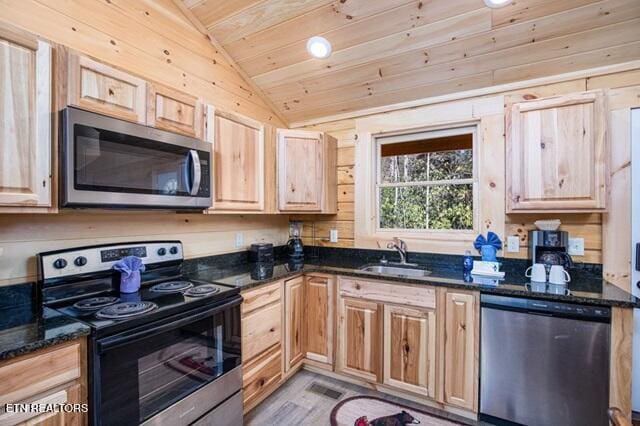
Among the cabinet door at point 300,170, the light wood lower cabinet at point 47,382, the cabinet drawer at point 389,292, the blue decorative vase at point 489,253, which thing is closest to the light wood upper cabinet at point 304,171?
the cabinet door at point 300,170

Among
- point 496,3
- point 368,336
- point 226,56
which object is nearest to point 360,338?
point 368,336

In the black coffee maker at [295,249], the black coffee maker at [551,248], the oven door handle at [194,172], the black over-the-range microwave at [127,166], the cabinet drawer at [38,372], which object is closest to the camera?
the cabinet drawer at [38,372]

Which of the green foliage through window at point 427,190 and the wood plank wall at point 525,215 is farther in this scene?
the green foliage through window at point 427,190

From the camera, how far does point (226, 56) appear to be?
2541mm

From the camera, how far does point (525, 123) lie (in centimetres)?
204

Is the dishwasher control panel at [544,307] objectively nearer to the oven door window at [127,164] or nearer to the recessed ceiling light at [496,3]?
the recessed ceiling light at [496,3]

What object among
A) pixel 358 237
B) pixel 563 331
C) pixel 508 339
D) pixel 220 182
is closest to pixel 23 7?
pixel 220 182

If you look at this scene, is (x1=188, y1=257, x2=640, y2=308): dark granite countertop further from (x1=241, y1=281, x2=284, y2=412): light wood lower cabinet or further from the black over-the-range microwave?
the black over-the-range microwave

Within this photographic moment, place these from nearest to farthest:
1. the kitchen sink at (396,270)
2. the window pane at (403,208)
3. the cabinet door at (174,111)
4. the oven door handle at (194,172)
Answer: the cabinet door at (174,111) → the oven door handle at (194,172) → the kitchen sink at (396,270) → the window pane at (403,208)

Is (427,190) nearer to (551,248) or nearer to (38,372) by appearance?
(551,248)

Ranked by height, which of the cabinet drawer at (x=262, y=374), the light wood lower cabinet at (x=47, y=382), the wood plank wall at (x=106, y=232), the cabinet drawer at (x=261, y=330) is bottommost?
the cabinet drawer at (x=262, y=374)

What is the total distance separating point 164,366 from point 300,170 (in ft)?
5.77

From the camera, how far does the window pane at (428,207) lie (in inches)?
103

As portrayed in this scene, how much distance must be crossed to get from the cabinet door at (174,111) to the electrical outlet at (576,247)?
8.57 ft
